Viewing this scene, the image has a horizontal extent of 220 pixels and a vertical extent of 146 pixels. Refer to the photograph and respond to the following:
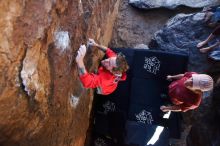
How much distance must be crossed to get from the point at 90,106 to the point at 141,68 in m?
0.93

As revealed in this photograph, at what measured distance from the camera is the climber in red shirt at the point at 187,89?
372 cm

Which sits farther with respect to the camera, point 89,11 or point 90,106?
point 90,106

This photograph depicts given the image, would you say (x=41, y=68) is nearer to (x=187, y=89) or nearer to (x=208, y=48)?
(x=187, y=89)

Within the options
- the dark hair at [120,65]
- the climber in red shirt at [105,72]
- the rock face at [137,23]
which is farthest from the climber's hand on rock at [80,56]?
the rock face at [137,23]

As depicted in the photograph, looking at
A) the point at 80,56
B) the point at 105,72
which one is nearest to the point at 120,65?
the point at 105,72

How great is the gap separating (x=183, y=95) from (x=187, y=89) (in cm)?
10

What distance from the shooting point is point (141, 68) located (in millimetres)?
4664

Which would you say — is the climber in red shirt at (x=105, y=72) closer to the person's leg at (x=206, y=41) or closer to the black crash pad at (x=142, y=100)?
the black crash pad at (x=142, y=100)

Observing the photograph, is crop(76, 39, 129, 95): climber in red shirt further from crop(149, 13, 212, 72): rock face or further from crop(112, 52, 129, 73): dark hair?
crop(149, 13, 212, 72): rock face

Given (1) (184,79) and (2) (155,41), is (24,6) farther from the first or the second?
(2) (155,41)

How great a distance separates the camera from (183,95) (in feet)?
13.3

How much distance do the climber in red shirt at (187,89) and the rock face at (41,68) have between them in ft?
3.87

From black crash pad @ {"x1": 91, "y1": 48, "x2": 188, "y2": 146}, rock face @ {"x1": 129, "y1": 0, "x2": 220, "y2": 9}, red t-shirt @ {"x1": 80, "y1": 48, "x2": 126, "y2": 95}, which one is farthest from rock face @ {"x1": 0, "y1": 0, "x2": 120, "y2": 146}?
rock face @ {"x1": 129, "y1": 0, "x2": 220, "y2": 9}

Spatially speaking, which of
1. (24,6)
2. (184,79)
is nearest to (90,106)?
(184,79)
